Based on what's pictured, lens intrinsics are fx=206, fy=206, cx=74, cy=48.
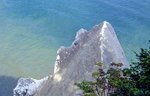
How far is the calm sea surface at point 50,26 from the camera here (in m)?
12.1

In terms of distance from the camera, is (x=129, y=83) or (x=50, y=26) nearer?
(x=129, y=83)

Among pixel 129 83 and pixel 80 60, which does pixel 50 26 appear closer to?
pixel 80 60

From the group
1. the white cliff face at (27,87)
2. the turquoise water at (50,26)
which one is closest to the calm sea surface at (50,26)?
the turquoise water at (50,26)

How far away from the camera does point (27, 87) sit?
26.1 feet

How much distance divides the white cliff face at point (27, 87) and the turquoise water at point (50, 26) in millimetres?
3173

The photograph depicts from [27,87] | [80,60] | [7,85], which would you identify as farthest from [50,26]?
[80,60]

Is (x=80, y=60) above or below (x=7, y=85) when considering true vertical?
below

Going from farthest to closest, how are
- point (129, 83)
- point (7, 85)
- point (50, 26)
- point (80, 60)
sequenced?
point (50, 26) → point (7, 85) → point (80, 60) → point (129, 83)

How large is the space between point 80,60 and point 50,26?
764cm

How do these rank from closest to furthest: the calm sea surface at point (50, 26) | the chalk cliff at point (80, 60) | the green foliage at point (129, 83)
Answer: the green foliage at point (129, 83)
the chalk cliff at point (80, 60)
the calm sea surface at point (50, 26)

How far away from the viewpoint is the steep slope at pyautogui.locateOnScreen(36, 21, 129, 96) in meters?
6.91

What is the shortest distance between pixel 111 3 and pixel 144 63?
12821 mm

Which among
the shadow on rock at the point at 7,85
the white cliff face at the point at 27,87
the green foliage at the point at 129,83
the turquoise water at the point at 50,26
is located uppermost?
the turquoise water at the point at 50,26

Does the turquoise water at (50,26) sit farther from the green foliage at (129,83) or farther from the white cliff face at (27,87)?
the green foliage at (129,83)
